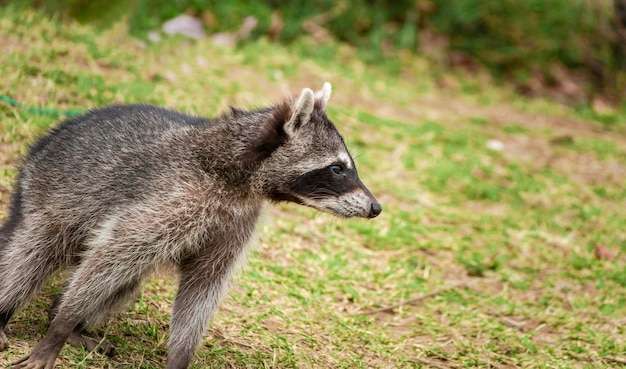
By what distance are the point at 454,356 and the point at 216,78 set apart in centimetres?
412

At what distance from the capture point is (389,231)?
5.81 metres

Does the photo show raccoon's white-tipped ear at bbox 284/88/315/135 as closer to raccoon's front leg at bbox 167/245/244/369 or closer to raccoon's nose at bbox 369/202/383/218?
raccoon's nose at bbox 369/202/383/218

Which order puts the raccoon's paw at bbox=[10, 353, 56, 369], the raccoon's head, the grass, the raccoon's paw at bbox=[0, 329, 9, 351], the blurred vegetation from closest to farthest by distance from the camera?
1. the raccoon's paw at bbox=[10, 353, 56, 369]
2. the raccoon's paw at bbox=[0, 329, 9, 351]
3. the raccoon's head
4. the grass
5. the blurred vegetation

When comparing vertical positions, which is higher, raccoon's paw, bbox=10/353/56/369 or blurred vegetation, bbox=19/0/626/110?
raccoon's paw, bbox=10/353/56/369

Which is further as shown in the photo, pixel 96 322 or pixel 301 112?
pixel 96 322

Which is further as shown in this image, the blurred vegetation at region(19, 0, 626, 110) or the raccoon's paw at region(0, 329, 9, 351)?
the blurred vegetation at region(19, 0, 626, 110)

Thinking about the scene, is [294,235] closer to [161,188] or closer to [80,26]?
[161,188]

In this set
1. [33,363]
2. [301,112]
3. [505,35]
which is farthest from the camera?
[505,35]

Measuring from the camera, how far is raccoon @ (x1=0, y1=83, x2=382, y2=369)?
3512 millimetres

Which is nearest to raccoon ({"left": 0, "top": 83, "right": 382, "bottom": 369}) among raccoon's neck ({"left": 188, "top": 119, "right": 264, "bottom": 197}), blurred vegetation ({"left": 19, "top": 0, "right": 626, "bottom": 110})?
raccoon's neck ({"left": 188, "top": 119, "right": 264, "bottom": 197})

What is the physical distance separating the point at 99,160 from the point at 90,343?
0.88 m

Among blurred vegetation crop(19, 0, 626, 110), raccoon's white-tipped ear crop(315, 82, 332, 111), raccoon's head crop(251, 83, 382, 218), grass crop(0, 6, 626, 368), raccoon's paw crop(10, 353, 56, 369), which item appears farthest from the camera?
blurred vegetation crop(19, 0, 626, 110)

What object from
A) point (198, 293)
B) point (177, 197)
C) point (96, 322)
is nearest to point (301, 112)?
point (177, 197)

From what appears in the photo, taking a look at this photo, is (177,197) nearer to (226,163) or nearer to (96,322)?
(226,163)
